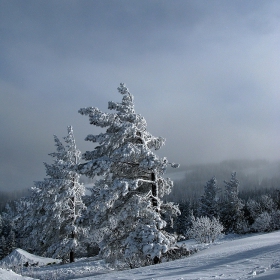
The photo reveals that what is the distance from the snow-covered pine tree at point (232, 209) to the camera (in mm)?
58500

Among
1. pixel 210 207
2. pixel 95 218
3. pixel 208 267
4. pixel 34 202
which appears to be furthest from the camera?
pixel 210 207

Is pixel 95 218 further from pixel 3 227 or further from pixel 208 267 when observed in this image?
pixel 3 227

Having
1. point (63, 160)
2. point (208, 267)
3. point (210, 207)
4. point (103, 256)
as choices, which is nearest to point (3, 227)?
point (210, 207)

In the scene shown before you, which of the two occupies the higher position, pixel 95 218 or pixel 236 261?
pixel 95 218

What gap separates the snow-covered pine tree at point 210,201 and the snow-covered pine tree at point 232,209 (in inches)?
84.4

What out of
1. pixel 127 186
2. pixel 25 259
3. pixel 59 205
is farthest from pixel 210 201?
pixel 127 186

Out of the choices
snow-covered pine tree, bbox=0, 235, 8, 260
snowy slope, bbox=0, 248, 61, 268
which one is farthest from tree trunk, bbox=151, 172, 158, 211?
snow-covered pine tree, bbox=0, 235, 8, 260

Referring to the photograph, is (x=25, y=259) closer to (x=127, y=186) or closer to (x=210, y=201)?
(x=127, y=186)

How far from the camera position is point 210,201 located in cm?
6169

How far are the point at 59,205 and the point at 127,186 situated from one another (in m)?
14.4

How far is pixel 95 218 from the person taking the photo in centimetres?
1385

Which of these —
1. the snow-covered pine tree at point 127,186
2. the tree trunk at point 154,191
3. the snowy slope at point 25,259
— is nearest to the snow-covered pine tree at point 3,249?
the snowy slope at point 25,259

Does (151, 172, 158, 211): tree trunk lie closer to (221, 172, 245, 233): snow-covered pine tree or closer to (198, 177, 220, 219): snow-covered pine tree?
(221, 172, 245, 233): snow-covered pine tree

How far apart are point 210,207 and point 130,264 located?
166ft
